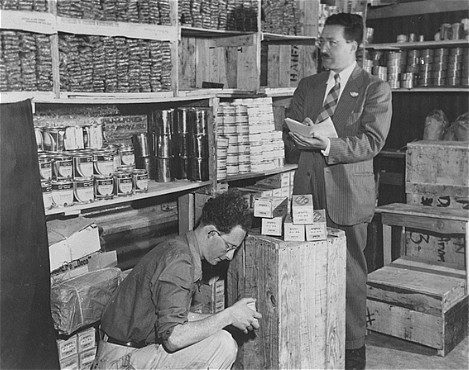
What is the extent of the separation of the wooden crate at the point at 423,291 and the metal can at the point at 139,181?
5.38ft

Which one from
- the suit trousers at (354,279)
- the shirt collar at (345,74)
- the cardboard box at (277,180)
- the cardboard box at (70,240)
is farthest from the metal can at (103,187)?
the cardboard box at (277,180)

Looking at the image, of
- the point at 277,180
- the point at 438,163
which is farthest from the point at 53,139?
the point at 438,163

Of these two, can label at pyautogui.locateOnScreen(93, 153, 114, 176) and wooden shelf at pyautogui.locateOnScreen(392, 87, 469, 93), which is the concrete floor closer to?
can label at pyautogui.locateOnScreen(93, 153, 114, 176)

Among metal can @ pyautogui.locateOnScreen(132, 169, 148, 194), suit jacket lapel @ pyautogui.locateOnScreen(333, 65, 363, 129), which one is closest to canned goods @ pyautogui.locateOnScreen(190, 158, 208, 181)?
metal can @ pyautogui.locateOnScreen(132, 169, 148, 194)

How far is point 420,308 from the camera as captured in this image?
4070 millimetres

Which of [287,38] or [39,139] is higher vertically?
[287,38]

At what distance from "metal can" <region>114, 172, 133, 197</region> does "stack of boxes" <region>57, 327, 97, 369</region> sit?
0.76 meters

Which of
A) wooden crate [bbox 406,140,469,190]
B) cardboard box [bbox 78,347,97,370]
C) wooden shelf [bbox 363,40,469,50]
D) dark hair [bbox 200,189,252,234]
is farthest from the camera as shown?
wooden shelf [bbox 363,40,469,50]

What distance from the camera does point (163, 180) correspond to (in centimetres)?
409

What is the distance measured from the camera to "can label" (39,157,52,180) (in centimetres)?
323

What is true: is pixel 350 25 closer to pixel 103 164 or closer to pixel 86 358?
pixel 103 164

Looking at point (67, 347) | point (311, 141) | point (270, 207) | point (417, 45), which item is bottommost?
point (67, 347)

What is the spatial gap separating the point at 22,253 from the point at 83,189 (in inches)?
22.8

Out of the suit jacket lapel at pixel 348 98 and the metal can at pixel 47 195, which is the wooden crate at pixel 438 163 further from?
the metal can at pixel 47 195
